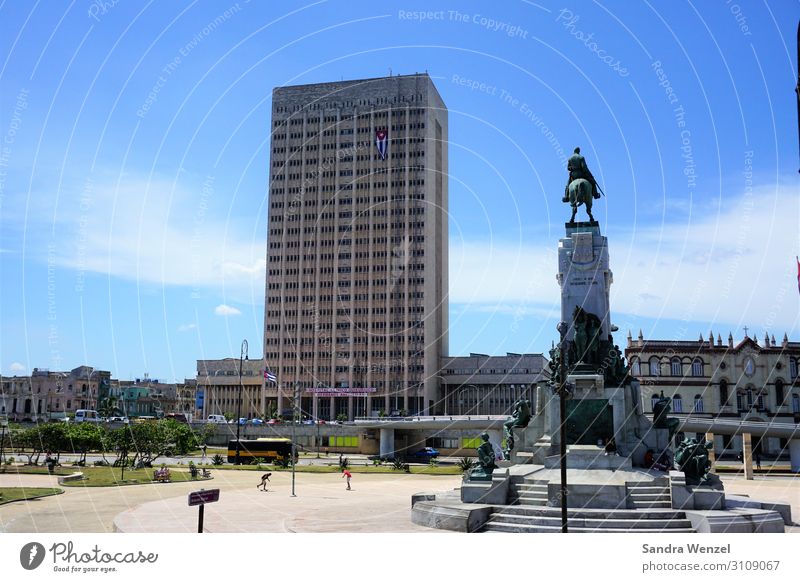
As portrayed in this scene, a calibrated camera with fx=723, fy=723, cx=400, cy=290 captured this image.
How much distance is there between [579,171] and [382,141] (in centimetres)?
10676

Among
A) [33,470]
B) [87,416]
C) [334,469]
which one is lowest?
[334,469]

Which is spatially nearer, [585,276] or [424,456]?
[585,276]

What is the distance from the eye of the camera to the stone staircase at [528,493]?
29.4 metres

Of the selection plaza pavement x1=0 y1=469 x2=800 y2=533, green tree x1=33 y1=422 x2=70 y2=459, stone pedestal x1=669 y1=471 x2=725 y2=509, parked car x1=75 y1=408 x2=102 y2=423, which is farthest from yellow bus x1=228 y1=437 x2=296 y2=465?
stone pedestal x1=669 y1=471 x2=725 y2=509

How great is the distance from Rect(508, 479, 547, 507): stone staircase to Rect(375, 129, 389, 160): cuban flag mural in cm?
11858

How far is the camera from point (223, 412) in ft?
493

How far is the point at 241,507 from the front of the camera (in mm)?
37219

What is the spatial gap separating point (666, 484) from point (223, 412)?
131 m

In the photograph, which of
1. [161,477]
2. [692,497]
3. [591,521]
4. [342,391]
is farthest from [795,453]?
[342,391]

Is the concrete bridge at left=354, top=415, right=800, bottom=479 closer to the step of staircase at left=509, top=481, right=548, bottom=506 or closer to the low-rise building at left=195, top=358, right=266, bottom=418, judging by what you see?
the step of staircase at left=509, top=481, right=548, bottom=506

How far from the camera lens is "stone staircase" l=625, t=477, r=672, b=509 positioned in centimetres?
2836

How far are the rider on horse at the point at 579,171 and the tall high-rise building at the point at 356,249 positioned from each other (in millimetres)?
102398

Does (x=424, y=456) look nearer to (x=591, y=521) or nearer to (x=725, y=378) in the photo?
(x=725, y=378)
